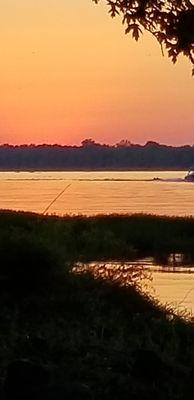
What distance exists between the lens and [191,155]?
127 m

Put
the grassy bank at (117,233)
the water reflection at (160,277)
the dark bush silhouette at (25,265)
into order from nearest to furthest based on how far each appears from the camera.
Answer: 1. the dark bush silhouette at (25,265)
2. the water reflection at (160,277)
3. the grassy bank at (117,233)

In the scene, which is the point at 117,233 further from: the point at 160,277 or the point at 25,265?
the point at 25,265

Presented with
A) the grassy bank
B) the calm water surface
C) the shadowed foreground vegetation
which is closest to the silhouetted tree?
the shadowed foreground vegetation

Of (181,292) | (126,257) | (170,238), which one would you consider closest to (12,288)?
(181,292)

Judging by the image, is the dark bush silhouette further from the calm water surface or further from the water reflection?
the calm water surface

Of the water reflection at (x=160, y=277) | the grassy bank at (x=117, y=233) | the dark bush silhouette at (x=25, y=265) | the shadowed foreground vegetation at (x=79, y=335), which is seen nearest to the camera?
the shadowed foreground vegetation at (x=79, y=335)

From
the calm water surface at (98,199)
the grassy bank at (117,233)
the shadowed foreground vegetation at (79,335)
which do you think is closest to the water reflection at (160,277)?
the shadowed foreground vegetation at (79,335)

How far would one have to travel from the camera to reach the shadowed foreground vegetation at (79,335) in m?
11.5

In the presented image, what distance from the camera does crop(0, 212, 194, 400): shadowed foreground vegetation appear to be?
11.5m

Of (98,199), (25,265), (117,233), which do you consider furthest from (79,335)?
(98,199)

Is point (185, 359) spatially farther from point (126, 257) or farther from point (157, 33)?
point (126, 257)

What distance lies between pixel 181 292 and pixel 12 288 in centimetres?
582

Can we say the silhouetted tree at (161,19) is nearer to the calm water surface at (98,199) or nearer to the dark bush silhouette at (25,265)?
the dark bush silhouette at (25,265)

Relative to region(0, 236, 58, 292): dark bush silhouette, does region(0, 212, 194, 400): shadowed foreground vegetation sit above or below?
below
